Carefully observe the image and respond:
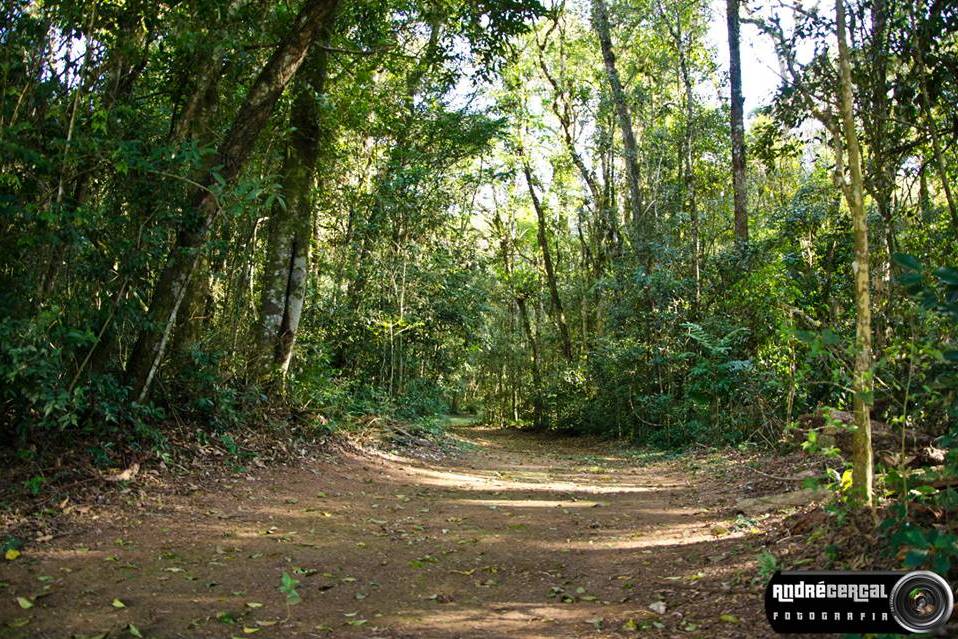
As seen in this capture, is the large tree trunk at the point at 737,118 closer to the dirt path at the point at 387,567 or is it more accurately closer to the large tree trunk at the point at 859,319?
the dirt path at the point at 387,567

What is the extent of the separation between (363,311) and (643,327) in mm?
6763

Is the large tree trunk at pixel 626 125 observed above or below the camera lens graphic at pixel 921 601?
above

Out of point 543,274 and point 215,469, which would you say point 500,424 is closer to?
point 543,274

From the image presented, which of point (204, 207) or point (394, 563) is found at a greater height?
point (204, 207)

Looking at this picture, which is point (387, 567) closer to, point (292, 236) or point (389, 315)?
point (292, 236)

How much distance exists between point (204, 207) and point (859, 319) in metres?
6.28

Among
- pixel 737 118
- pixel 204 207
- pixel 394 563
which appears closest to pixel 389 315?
pixel 204 207

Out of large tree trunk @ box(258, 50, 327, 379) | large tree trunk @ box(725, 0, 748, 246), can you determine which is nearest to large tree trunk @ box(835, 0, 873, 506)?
large tree trunk @ box(258, 50, 327, 379)

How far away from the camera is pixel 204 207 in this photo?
281 inches

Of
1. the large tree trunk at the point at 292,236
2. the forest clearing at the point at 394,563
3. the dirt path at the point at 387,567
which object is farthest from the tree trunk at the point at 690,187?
the large tree trunk at the point at 292,236

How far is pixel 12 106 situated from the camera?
5.23m

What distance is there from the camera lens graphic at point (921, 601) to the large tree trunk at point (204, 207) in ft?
19.6

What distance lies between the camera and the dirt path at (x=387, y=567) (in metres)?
3.70

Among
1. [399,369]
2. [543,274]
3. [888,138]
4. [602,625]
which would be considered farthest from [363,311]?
[543,274]
